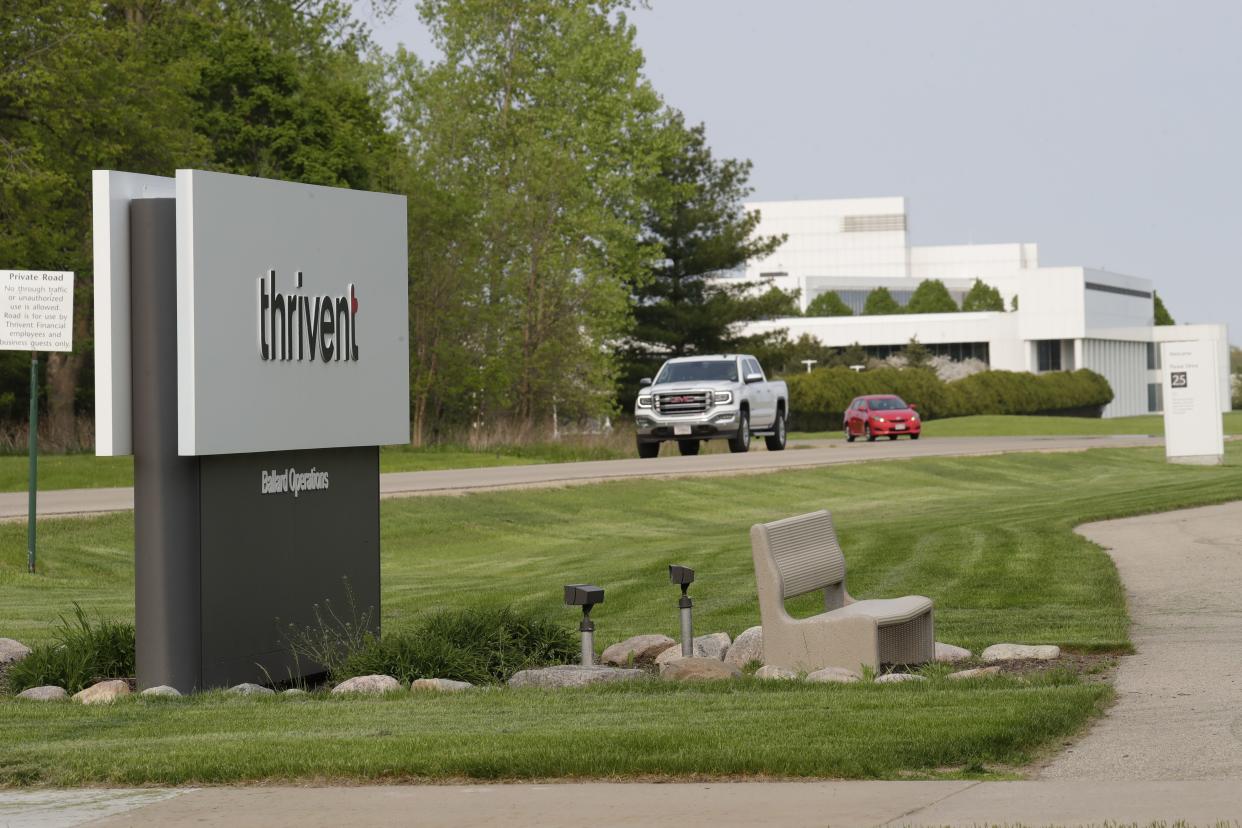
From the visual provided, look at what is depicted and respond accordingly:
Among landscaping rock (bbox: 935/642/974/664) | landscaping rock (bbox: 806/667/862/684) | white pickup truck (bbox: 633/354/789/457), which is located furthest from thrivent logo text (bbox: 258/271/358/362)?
white pickup truck (bbox: 633/354/789/457)

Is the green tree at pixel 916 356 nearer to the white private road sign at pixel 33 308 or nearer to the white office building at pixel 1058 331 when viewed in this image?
the white office building at pixel 1058 331

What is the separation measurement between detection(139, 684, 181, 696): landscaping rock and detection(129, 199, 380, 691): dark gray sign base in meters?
0.06

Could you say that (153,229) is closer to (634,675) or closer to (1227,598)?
(634,675)

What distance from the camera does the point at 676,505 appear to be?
29359mm

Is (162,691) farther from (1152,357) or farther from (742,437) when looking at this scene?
(1152,357)

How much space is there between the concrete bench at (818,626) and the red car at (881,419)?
42929 mm

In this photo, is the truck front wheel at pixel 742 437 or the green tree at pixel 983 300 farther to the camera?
the green tree at pixel 983 300

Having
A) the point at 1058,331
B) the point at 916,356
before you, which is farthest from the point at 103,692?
the point at 1058,331

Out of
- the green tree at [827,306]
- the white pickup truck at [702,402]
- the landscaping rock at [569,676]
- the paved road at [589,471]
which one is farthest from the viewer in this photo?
the green tree at [827,306]

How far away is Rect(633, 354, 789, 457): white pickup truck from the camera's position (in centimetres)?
3712

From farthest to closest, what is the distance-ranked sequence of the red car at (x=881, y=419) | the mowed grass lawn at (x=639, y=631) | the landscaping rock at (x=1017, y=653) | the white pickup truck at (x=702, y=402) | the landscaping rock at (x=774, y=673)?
1. the red car at (x=881, y=419)
2. the white pickup truck at (x=702, y=402)
3. the landscaping rock at (x=1017, y=653)
4. the landscaping rock at (x=774, y=673)
5. the mowed grass lawn at (x=639, y=631)

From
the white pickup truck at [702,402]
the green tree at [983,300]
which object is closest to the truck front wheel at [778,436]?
the white pickup truck at [702,402]

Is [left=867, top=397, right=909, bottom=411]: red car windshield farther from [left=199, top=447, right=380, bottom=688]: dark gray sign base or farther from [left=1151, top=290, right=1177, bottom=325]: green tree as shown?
[left=1151, top=290, right=1177, bottom=325]: green tree

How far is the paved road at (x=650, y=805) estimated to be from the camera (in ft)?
19.9
